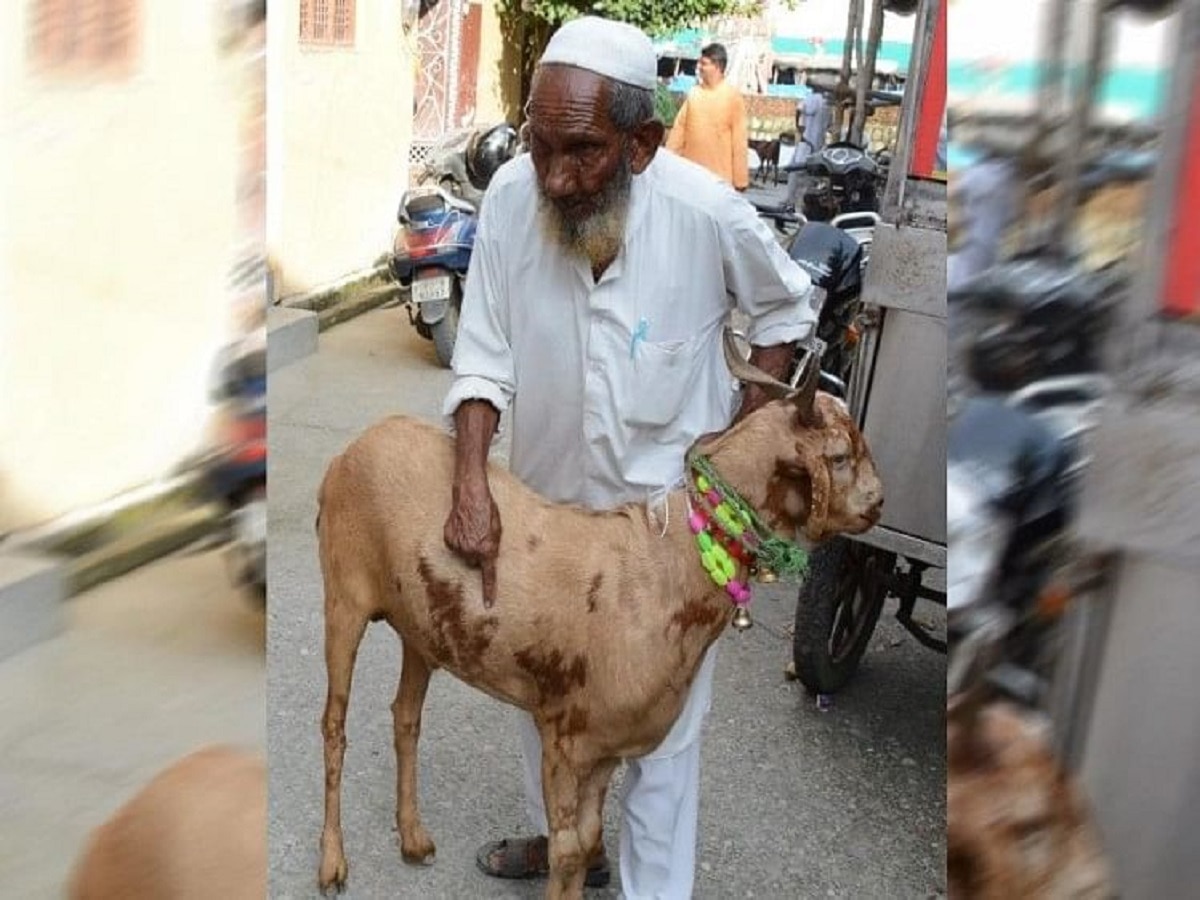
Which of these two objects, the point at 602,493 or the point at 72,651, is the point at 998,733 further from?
the point at 602,493

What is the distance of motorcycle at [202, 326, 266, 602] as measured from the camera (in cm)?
92

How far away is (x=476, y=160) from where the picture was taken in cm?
812

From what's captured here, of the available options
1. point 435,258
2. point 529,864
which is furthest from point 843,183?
point 529,864

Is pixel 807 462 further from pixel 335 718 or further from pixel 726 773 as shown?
pixel 726 773

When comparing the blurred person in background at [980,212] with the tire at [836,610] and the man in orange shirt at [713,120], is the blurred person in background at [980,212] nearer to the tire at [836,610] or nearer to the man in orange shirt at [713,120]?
the tire at [836,610]

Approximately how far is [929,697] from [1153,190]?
3334mm

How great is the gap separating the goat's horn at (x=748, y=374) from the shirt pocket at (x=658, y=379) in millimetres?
80

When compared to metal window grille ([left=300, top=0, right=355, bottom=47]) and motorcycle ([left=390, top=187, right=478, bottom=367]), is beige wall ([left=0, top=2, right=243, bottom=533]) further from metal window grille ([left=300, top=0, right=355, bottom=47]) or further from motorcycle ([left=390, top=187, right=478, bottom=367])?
metal window grille ([left=300, top=0, right=355, bottom=47])

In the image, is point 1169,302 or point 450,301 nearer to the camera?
point 1169,302

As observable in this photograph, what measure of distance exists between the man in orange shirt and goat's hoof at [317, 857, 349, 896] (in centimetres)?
664

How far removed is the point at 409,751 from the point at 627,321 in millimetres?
1151

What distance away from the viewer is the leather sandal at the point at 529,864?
9.69 feet

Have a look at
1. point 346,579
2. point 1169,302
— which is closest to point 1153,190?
point 1169,302

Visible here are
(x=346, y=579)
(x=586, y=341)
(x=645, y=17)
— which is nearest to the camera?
(x=586, y=341)
